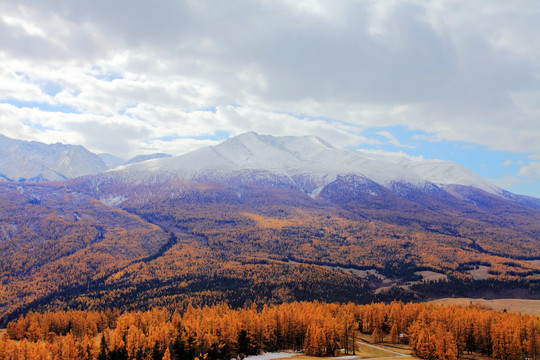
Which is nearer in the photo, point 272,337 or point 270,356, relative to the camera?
point 270,356

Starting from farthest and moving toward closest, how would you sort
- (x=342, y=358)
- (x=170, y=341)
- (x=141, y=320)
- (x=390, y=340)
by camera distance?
(x=390, y=340) < (x=141, y=320) < (x=342, y=358) < (x=170, y=341)

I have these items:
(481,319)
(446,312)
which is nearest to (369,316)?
(446,312)

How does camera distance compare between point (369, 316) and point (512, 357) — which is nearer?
point (512, 357)

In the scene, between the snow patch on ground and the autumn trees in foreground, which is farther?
the snow patch on ground

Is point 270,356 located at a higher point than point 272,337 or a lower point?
lower

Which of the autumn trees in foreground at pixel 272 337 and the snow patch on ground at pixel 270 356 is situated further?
the snow patch on ground at pixel 270 356

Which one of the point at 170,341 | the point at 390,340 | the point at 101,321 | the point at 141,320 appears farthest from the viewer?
the point at 101,321

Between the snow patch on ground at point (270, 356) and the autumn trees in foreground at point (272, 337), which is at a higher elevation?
the autumn trees in foreground at point (272, 337)

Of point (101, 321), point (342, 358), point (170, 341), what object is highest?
point (170, 341)

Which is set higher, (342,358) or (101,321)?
(342,358)

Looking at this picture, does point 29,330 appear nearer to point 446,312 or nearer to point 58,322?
point 58,322

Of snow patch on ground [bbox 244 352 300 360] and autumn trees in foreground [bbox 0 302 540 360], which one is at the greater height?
autumn trees in foreground [bbox 0 302 540 360]
